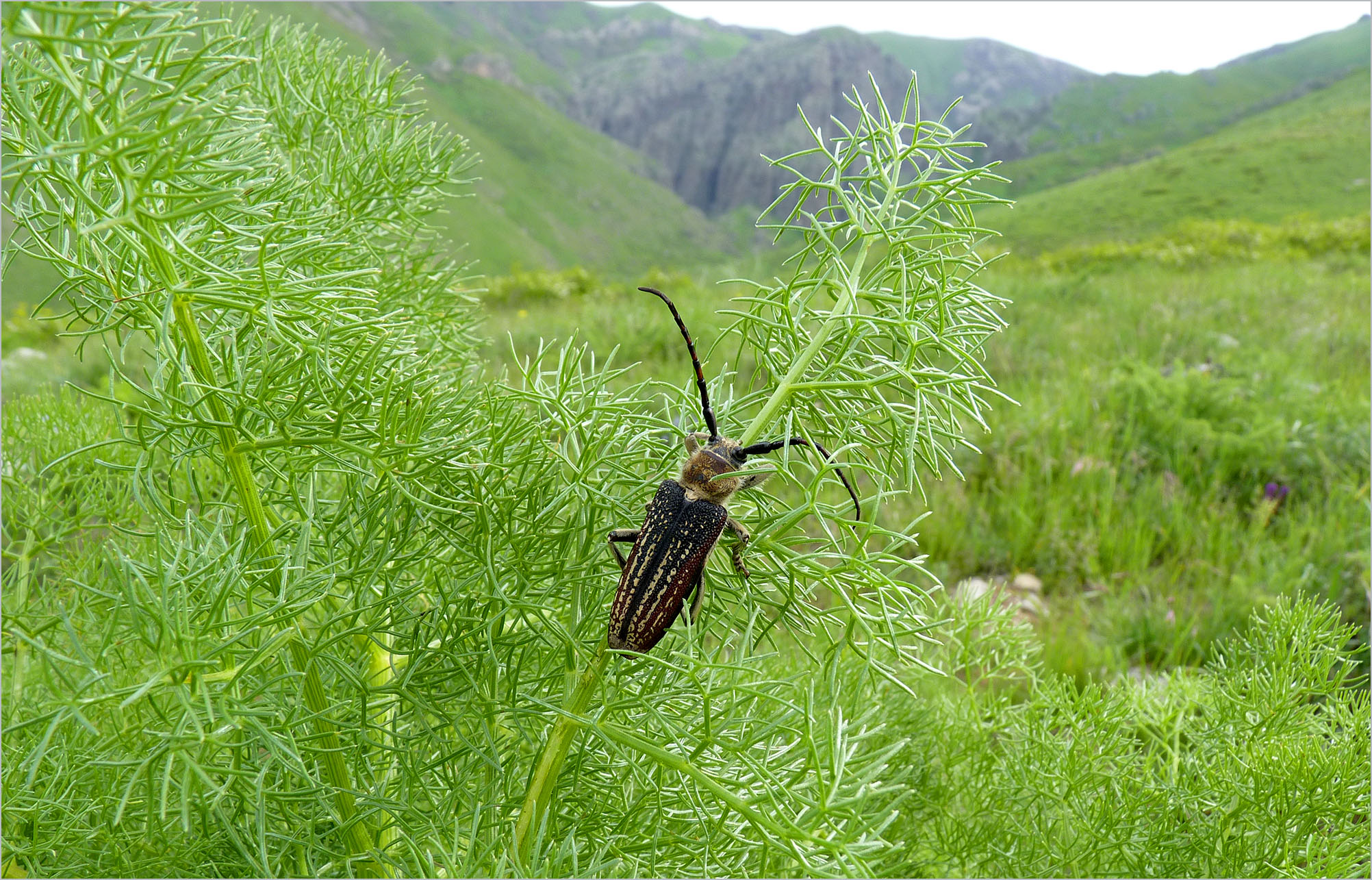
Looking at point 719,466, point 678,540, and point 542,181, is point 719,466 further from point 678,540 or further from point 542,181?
point 542,181

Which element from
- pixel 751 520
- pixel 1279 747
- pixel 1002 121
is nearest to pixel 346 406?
pixel 751 520

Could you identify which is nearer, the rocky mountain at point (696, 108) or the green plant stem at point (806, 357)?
the green plant stem at point (806, 357)

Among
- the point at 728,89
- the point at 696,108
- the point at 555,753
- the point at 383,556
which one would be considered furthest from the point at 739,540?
the point at 696,108

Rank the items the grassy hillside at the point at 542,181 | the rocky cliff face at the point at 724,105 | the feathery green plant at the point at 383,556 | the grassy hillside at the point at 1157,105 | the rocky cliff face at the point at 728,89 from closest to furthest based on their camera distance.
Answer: the feathery green plant at the point at 383,556
the grassy hillside at the point at 1157,105
the grassy hillside at the point at 542,181
the rocky cliff face at the point at 728,89
the rocky cliff face at the point at 724,105

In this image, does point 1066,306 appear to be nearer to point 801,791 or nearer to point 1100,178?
point 801,791

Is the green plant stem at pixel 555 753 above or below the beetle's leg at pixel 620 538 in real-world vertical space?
below

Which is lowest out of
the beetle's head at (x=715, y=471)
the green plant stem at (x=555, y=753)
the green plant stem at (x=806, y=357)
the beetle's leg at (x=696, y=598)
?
the green plant stem at (x=555, y=753)

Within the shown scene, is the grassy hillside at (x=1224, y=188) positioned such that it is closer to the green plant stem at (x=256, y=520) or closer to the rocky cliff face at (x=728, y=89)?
the green plant stem at (x=256, y=520)

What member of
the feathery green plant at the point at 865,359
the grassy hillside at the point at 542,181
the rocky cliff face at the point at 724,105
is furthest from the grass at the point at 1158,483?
the rocky cliff face at the point at 724,105
